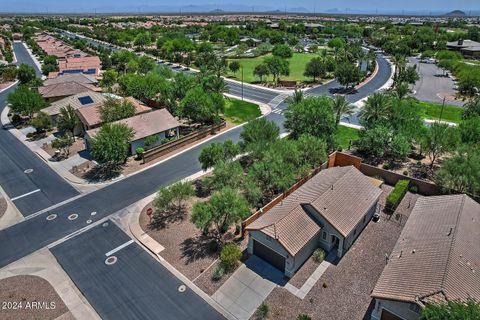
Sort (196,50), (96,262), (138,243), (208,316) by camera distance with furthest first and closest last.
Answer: (196,50)
(138,243)
(96,262)
(208,316)

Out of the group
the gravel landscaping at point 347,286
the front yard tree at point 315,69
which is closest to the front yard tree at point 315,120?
the gravel landscaping at point 347,286

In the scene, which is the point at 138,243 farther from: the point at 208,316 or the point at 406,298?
the point at 406,298

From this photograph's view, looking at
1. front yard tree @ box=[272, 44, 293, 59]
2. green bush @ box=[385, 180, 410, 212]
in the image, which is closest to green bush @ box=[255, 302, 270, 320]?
green bush @ box=[385, 180, 410, 212]

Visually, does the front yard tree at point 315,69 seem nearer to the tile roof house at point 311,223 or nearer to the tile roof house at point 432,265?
the tile roof house at point 311,223

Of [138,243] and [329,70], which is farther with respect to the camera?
[329,70]

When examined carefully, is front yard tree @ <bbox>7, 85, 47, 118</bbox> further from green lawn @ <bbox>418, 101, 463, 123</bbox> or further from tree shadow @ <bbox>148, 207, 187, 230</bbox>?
green lawn @ <bbox>418, 101, 463, 123</bbox>

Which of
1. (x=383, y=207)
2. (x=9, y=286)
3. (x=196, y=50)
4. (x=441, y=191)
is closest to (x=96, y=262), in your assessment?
(x=9, y=286)
